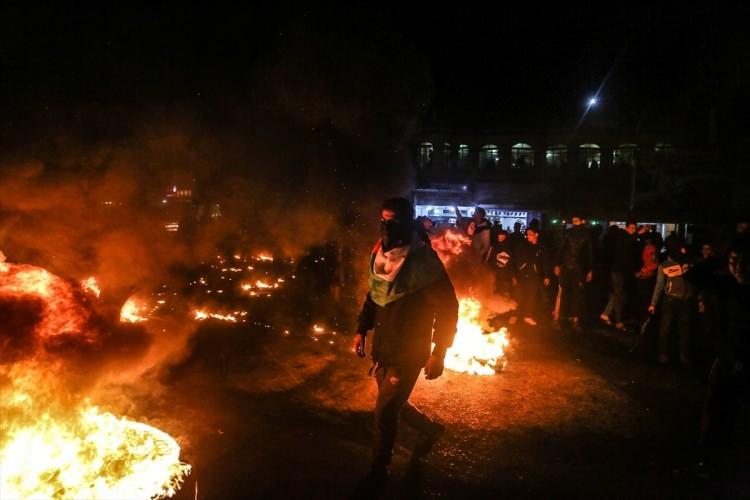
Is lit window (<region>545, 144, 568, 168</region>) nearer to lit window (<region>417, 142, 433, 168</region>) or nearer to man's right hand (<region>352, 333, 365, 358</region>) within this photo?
lit window (<region>417, 142, 433, 168</region>)

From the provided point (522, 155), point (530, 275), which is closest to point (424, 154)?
point (522, 155)

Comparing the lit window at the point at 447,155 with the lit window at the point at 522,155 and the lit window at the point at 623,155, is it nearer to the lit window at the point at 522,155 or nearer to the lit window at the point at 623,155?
the lit window at the point at 522,155

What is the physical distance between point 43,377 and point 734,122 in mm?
23735

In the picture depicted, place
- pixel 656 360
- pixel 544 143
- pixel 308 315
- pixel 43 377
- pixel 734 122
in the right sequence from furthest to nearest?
pixel 544 143 → pixel 734 122 → pixel 308 315 → pixel 656 360 → pixel 43 377

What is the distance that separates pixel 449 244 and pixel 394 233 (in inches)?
241

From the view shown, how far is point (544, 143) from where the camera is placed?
92.3 feet

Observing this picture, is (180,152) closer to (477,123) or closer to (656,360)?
(656,360)

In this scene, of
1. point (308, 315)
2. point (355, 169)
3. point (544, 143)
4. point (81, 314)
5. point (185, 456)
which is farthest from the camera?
point (544, 143)

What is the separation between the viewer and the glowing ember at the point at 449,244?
9.59 meters

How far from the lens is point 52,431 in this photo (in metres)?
3.40

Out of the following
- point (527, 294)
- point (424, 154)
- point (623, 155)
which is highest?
point (424, 154)

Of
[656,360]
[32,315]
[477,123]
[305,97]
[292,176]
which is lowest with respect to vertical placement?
[656,360]

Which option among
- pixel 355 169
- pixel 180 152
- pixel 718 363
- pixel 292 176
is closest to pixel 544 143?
pixel 355 169

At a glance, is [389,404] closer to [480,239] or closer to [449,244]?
[449,244]
